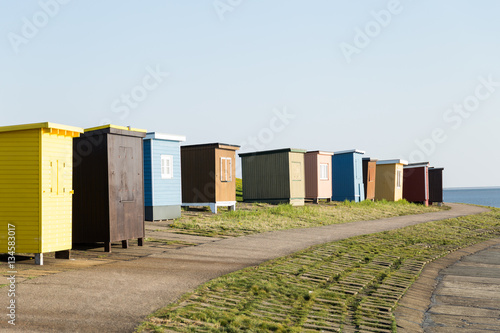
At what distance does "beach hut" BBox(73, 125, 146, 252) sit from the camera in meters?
11.9

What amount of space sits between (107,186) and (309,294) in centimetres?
585

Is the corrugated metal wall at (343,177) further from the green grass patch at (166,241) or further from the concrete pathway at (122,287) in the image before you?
the green grass patch at (166,241)

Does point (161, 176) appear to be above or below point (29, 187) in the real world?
above

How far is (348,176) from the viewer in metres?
32.5

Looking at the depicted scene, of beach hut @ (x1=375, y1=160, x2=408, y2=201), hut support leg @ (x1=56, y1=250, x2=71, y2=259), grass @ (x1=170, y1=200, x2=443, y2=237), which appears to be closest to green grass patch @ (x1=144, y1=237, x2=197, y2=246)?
grass @ (x1=170, y1=200, x2=443, y2=237)

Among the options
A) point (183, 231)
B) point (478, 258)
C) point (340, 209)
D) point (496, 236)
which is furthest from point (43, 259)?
point (340, 209)

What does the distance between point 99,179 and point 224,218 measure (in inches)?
317

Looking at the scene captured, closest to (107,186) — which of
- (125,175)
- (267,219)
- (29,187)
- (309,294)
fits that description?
(125,175)

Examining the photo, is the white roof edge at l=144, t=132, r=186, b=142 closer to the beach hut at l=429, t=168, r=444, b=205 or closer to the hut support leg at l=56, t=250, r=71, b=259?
the hut support leg at l=56, t=250, r=71, b=259

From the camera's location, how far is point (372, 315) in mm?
7316

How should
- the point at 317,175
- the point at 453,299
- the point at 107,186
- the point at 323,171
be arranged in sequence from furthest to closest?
the point at 323,171
the point at 317,175
the point at 107,186
the point at 453,299

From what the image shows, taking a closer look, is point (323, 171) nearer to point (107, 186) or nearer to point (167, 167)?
point (167, 167)

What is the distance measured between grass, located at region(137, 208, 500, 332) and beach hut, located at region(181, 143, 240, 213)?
10259 mm

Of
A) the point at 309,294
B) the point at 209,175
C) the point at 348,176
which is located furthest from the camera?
the point at 348,176
